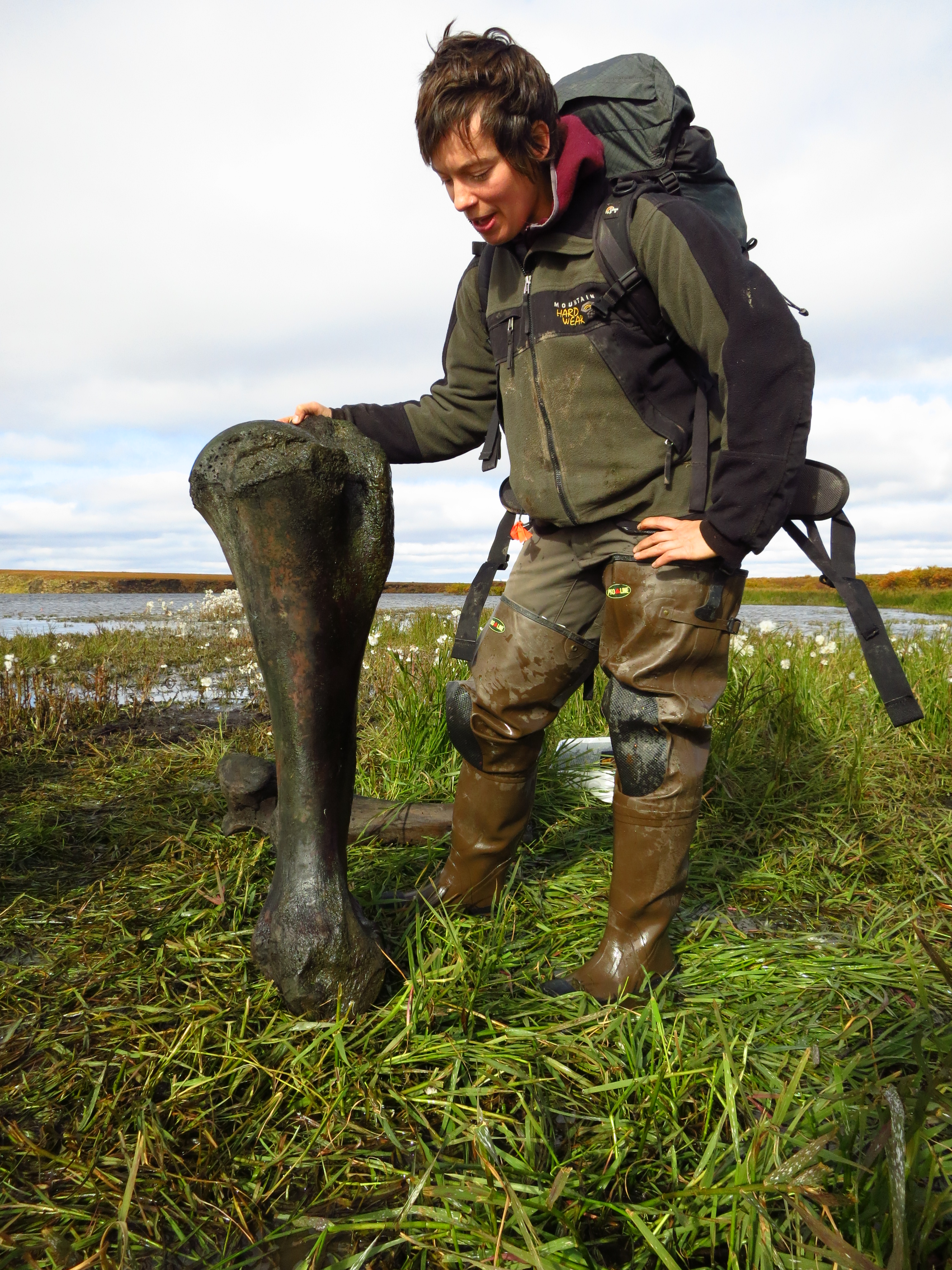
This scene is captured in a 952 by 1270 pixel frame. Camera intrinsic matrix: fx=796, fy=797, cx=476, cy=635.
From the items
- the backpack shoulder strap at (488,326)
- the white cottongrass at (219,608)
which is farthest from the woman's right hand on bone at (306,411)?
the white cottongrass at (219,608)

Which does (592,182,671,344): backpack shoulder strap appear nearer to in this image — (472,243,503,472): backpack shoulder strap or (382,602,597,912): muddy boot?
(472,243,503,472): backpack shoulder strap

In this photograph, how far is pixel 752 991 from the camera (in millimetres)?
2355

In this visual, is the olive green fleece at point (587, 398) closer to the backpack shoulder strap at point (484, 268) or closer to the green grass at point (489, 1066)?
the backpack shoulder strap at point (484, 268)

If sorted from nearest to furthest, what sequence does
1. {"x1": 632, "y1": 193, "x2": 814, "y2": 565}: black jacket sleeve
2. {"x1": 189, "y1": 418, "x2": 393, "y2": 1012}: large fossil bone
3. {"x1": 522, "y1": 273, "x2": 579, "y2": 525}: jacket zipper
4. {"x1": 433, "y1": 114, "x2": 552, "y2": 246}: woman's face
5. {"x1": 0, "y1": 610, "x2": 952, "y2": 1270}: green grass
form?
{"x1": 0, "y1": 610, "x2": 952, "y2": 1270}: green grass → {"x1": 189, "y1": 418, "x2": 393, "y2": 1012}: large fossil bone → {"x1": 632, "y1": 193, "x2": 814, "y2": 565}: black jacket sleeve → {"x1": 433, "y1": 114, "x2": 552, "y2": 246}: woman's face → {"x1": 522, "y1": 273, "x2": 579, "y2": 525}: jacket zipper

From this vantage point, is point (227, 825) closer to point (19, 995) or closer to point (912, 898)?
point (19, 995)

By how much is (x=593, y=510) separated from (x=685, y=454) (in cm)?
33

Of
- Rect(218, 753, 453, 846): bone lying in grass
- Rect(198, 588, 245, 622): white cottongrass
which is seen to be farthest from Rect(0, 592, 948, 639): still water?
Rect(218, 753, 453, 846): bone lying in grass

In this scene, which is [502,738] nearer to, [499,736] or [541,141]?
[499,736]

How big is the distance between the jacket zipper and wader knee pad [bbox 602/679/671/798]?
24.1 inches

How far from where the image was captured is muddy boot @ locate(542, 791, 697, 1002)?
2.45m

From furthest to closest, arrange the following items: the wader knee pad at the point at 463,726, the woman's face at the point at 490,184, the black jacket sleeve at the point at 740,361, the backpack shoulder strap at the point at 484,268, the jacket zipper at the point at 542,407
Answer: the wader knee pad at the point at 463,726, the backpack shoulder strap at the point at 484,268, the jacket zipper at the point at 542,407, the woman's face at the point at 490,184, the black jacket sleeve at the point at 740,361

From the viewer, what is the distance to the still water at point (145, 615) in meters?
11.2

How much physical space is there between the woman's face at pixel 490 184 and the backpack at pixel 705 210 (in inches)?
8.3

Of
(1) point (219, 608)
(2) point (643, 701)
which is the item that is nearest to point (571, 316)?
(2) point (643, 701)
